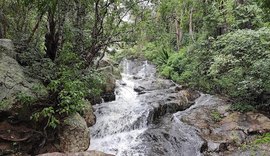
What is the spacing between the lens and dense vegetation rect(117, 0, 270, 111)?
9.88 meters

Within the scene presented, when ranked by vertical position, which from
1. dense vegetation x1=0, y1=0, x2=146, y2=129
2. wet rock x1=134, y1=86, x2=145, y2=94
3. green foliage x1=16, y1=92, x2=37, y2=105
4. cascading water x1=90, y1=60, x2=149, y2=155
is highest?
dense vegetation x1=0, y1=0, x2=146, y2=129

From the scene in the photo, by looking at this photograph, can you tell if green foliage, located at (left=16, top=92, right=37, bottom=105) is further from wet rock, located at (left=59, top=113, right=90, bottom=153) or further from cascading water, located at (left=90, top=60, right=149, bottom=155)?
cascading water, located at (left=90, top=60, right=149, bottom=155)

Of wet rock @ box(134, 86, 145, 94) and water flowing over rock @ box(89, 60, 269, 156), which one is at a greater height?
wet rock @ box(134, 86, 145, 94)

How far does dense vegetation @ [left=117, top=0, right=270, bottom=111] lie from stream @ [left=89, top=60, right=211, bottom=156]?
1662 millimetres

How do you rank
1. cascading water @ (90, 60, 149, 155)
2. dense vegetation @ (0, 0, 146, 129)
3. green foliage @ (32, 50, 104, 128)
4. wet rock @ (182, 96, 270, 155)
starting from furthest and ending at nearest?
1. cascading water @ (90, 60, 149, 155)
2. wet rock @ (182, 96, 270, 155)
3. dense vegetation @ (0, 0, 146, 129)
4. green foliage @ (32, 50, 104, 128)

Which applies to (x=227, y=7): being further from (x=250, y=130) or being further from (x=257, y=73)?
(x=250, y=130)

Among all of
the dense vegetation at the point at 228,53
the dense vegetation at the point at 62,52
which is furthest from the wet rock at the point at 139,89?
the dense vegetation at the point at 62,52

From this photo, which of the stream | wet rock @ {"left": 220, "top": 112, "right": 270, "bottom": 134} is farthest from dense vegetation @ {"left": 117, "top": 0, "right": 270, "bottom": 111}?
the stream

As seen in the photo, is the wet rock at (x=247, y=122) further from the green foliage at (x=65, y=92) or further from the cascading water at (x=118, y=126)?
the green foliage at (x=65, y=92)

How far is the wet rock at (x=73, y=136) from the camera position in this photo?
7312 millimetres

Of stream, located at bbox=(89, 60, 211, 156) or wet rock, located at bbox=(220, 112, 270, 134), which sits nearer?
stream, located at bbox=(89, 60, 211, 156)

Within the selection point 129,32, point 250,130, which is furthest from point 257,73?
point 129,32

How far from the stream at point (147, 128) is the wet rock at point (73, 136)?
29.4 inches

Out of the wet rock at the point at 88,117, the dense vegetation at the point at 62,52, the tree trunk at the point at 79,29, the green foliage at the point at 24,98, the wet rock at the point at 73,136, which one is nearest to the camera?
the green foliage at the point at 24,98
